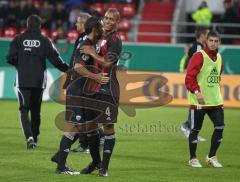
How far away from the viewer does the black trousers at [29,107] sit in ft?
47.6

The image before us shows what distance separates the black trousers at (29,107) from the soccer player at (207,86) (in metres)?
3.27

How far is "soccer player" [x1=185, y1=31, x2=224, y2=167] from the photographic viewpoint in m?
12.6

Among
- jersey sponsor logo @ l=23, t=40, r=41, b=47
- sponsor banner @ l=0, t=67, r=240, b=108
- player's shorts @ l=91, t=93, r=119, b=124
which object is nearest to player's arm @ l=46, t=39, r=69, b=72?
jersey sponsor logo @ l=23, t=40, r=41, b=47

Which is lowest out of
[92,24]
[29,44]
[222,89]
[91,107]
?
[222,89]

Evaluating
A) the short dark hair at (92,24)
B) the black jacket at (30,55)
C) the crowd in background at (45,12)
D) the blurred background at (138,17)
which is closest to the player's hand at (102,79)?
the short dark hair at (92,24)

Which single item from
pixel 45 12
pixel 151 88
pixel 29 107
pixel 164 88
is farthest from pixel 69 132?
pixel 45 12

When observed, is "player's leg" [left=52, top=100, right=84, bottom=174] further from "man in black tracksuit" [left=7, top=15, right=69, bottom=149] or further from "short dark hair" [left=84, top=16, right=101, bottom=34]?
"man in black tracksuit" [left=7, top=15, right=69, bottom=149]

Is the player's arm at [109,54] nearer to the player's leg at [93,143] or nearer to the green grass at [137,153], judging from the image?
the player's leg at [93,143]

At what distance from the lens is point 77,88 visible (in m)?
11.3

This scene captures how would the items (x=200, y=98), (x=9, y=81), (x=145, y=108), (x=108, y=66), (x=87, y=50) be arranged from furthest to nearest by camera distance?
(x=9, y=81)
(x=145, y=108)
(x=200, y=98)
(x=108, y=66)
(x=87, y=50)

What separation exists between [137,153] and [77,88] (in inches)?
133

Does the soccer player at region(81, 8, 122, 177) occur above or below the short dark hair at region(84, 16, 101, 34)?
below

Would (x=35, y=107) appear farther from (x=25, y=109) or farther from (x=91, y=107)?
(x=91, y=107)

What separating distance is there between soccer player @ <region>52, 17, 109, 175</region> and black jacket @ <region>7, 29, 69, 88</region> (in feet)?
10.3
